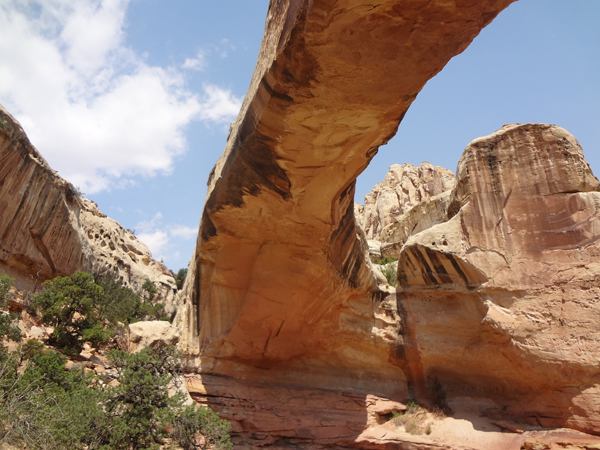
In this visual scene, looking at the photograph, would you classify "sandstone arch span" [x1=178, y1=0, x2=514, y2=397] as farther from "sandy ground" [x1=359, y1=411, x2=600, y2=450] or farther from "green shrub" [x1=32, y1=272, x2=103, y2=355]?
"green shrub" [x1=32, y1=272, x2=103, y2=355]

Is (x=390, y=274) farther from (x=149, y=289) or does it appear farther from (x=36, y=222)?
(x=149, y=289)

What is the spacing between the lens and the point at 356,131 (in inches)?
240

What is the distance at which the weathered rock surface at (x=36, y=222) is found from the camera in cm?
1818

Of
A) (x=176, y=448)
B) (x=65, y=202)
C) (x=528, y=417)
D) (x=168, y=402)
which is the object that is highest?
(x=65, y=202)

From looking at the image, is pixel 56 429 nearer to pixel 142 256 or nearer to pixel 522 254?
pixel 522 254

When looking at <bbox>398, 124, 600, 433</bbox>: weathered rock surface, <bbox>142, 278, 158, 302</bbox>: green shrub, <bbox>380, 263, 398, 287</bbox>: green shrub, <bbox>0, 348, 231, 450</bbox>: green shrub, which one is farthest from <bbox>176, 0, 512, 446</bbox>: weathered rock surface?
<bbox>142, 278, 158, 302</bbox>: green shrub

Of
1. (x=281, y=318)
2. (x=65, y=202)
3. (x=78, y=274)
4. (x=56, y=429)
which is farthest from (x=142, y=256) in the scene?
(x=56, y=429)

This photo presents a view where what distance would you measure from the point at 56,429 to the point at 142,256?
30.4 m

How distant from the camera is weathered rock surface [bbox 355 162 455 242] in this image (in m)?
47.3

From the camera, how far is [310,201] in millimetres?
7996

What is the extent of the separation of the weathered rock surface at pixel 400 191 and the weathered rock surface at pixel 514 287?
117 ft

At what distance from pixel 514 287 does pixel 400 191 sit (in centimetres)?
4072

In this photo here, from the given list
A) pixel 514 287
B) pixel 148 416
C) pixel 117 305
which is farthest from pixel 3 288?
pixel 514 287

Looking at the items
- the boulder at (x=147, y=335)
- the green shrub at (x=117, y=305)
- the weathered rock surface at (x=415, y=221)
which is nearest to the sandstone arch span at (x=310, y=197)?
the boulder at (x=147, y=335)
